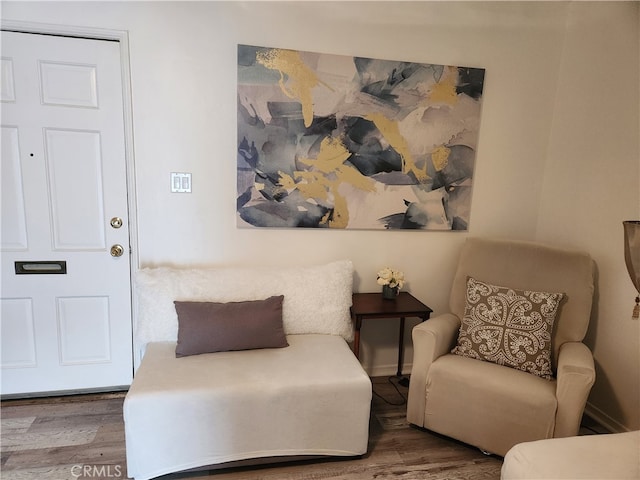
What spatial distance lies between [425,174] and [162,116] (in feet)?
5.51

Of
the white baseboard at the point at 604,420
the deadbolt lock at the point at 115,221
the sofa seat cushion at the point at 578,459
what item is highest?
the deadbolt lock at the point at 115,221

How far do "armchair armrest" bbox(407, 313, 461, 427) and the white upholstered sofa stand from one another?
37 cm

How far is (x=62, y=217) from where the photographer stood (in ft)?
7.11

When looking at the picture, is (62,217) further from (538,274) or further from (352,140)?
(538,274)

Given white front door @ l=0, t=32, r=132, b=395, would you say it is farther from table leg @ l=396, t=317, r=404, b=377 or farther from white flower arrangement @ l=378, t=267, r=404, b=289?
table leg @ l=396, t=317, r=404, b=377

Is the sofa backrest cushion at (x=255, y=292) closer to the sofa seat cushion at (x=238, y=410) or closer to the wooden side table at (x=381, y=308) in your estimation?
the wooden side table at (x=381, y=308)

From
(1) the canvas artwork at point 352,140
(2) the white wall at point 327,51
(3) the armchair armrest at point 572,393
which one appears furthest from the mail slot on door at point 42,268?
(3) the armchair armrest at point 572,393

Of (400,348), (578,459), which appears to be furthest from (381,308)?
(578,459)

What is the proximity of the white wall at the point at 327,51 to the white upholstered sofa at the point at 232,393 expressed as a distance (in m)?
0.34

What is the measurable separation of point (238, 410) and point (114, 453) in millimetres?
740

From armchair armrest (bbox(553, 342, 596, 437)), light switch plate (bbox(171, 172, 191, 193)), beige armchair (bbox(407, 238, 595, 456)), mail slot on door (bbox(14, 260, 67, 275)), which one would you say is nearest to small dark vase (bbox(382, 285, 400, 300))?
beige armchair (bbox(407, 238, 595, 456))

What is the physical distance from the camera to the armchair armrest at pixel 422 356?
6.62 ft

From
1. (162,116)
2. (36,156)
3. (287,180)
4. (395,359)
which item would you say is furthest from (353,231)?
(36,156)

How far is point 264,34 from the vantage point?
2191 mm
